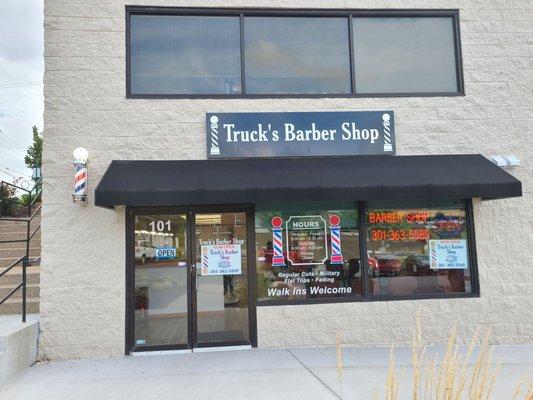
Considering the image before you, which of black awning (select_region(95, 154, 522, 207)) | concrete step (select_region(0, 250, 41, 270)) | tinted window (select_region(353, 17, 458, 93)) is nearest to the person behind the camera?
black awning (select_region(95, 154, 522, 207))

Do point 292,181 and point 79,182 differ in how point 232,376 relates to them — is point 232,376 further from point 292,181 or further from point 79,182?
point 79,182

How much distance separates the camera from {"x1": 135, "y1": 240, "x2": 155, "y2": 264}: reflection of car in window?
23.2 ft

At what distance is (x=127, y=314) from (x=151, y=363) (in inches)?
35.0

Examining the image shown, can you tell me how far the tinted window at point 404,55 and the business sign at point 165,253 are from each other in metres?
3.97

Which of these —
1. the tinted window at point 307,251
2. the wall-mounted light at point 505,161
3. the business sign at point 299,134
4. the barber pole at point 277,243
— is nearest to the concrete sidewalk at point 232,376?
the tinted window at point 307,251

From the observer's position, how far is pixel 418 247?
7512mm

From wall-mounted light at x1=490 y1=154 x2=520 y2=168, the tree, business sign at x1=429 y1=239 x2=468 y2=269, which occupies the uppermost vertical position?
the tree

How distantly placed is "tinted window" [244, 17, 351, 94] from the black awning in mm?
1300

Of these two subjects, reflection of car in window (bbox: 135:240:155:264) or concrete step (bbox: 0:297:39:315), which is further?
concrete step (bbox: 0:297:39:315)

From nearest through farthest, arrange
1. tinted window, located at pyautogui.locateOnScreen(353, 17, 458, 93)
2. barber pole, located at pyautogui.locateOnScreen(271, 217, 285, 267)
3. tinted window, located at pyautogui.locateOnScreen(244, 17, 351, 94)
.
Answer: barber pole, located at pyautogui.locateOnScreen(271, 217, 285, 267) → tinted window, located at pyautogui.locateOnScreen(244, 17, 351, 94) → tinted window, located at pyautogui.locateOnScreen(353, 17, 458, 93)

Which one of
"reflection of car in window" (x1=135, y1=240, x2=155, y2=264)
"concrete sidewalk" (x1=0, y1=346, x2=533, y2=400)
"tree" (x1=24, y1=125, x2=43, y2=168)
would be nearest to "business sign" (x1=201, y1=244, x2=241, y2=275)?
"reflection of car in window" (x1=135, y1=240, x2=155, y2=264)

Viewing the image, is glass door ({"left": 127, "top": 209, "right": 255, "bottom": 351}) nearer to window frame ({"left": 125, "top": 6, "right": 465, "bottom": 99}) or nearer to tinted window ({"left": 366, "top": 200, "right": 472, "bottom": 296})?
window frame ({"left": 125, "top": 6, "right": 465, "bottom": 99})

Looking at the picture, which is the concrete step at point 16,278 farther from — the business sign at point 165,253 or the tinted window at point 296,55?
the tinted window at point 296,55

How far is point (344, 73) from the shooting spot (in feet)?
25.2
